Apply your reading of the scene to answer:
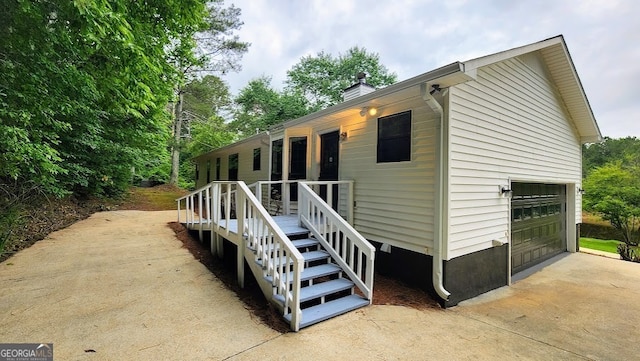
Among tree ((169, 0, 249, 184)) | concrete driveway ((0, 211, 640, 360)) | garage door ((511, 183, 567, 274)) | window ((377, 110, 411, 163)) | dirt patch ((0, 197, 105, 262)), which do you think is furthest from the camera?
tree ((169, 0, 249, 184))

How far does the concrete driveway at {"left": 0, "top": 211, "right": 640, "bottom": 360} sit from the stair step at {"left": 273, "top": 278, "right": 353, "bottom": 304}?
356 millimetres

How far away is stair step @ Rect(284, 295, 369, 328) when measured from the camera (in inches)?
118

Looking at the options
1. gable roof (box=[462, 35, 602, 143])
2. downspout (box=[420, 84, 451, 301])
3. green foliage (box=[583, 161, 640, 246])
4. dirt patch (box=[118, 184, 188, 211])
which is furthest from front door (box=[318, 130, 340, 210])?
green foliage (box=[583, 161, 640, 246])

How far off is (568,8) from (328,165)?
9074 millimetres

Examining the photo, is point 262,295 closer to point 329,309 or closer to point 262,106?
point 329,309

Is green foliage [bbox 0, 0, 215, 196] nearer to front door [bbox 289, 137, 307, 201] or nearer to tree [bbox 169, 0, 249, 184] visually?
front door [bbox 289, 137, 307, 201]

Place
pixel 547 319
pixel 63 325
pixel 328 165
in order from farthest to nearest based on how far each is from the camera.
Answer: pixel 328 165, pixel 547 319, pixel 63 325

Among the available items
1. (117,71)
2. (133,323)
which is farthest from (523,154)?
(117,71)

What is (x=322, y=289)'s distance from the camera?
3.50 meters

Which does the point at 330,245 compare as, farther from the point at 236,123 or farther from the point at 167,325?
the point at 236,123

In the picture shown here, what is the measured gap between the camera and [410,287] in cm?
442

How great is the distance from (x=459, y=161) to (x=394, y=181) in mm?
1080

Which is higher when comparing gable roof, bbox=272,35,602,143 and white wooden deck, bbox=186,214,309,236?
gable roof, bbox=272,35,602,143

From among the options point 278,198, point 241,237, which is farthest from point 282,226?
point 278,198
